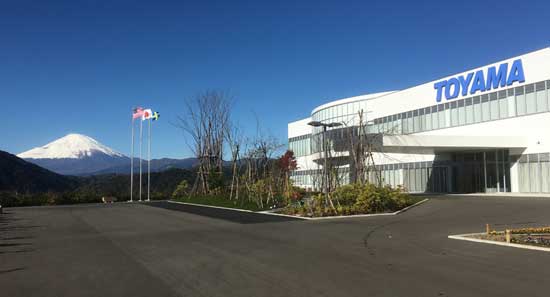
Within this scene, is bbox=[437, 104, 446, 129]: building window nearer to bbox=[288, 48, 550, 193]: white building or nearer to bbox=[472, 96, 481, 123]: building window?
bbox=[288, 48, 550, 193]: white building

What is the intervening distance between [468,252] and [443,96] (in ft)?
98.2

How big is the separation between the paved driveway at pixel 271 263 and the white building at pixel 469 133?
11168 millimetres

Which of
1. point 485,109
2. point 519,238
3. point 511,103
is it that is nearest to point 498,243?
point 519,238

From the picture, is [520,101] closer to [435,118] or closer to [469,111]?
[469,111]

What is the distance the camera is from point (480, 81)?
33125 mm

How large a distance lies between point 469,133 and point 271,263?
30321 millimetres

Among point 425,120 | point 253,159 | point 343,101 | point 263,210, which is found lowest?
point 263,210

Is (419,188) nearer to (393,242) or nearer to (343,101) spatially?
(343,101)

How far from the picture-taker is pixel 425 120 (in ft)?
127

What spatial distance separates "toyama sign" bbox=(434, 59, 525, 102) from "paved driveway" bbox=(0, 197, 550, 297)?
20.4m

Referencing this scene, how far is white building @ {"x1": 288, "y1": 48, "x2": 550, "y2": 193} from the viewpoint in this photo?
28609mm

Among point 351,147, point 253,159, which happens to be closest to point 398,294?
point 351,147

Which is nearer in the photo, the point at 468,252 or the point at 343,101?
the point at 468,252

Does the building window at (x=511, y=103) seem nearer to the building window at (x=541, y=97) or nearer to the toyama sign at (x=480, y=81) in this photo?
the toyama sign at (x=480, y=81)
